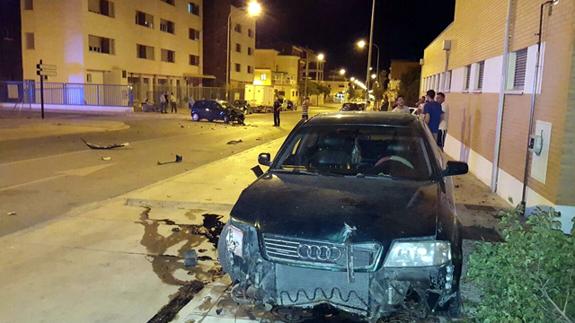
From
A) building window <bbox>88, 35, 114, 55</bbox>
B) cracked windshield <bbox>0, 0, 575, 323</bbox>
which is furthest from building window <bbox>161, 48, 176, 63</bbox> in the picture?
cracked windshield <bbox>0, 0, 575, 323</bbox>

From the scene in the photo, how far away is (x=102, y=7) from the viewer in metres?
42.5

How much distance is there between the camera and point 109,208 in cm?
809

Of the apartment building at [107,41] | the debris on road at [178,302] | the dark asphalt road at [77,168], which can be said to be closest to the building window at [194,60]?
the apartment building at [107,41]

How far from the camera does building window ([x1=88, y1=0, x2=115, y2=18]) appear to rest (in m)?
41.0

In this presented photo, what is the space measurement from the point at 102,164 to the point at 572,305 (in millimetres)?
12555

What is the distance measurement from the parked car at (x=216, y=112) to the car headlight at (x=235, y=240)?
29344 mm

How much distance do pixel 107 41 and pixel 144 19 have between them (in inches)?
284

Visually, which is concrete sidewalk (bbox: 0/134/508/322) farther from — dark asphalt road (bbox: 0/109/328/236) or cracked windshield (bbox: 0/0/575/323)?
dark asphalt road (bbox: 0/109/328/236)

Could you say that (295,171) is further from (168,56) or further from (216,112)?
(168,56)

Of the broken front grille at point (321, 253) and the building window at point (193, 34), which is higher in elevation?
the building window at point (193, 34)

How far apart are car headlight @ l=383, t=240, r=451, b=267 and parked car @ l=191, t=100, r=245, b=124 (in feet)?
98.3

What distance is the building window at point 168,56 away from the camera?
174ft

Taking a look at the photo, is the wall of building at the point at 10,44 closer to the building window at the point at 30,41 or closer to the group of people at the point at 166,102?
the building window at the point at 30,41

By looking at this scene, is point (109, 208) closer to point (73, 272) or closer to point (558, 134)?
point (73, 272)
